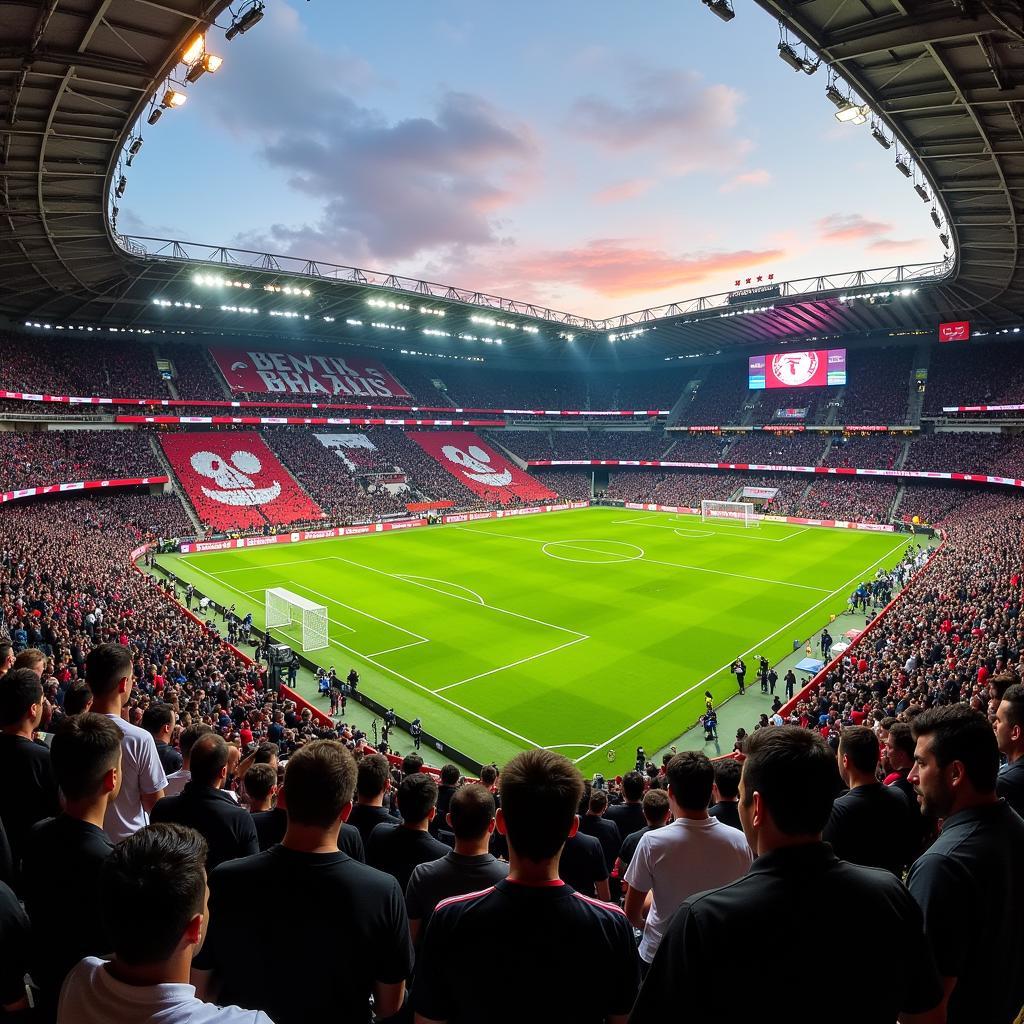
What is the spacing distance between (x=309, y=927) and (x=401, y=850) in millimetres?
2498

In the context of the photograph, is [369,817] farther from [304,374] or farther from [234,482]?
[304,374]

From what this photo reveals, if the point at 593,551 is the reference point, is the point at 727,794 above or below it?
above

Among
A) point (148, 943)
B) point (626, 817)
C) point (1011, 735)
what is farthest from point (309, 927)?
point (626, 817)

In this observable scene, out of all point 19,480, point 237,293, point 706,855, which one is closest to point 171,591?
point 19,480

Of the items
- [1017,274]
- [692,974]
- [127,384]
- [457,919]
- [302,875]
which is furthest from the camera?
[127,384]

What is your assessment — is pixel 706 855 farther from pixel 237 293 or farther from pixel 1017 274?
pixel 237 293

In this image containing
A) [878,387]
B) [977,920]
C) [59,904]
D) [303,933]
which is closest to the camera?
[303,933]

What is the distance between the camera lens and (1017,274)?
1641 inches

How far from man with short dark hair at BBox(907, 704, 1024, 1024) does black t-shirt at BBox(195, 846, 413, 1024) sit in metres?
2.55

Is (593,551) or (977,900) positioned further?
(593,551)

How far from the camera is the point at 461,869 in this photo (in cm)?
400

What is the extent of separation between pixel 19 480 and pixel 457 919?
49685 millimetres

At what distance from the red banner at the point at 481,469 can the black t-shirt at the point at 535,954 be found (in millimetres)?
69369

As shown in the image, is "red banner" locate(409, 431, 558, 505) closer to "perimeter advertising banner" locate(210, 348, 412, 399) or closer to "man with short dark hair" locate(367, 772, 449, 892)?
"perimeter advertising banner" locate(210, 348, 412, 399)
